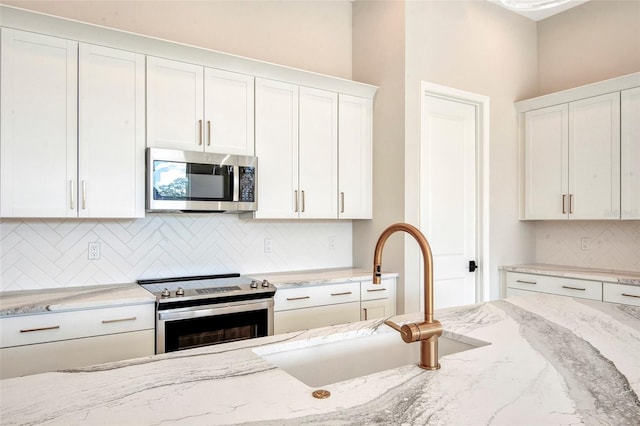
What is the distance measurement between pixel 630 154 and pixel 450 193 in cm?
139

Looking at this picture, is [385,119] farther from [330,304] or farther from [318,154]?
[330,304]

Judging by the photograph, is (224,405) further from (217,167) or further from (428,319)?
(217,167)

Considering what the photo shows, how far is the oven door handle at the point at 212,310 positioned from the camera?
241 centimetres

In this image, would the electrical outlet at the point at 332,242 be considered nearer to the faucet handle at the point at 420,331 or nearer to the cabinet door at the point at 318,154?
the cabinet door at the point at 318,154

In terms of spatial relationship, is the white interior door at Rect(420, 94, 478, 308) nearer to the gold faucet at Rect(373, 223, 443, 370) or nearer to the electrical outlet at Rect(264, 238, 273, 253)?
the electrical outlet at Rect(264, 238, 273, 253)

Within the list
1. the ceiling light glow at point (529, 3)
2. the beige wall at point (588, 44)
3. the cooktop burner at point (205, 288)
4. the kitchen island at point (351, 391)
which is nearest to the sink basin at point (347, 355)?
the kitchen island at point (351, 391)

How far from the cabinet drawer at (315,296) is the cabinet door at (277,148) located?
1.93ft

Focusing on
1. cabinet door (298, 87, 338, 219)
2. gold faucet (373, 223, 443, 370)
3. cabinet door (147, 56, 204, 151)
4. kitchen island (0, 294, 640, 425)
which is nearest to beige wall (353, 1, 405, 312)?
cabinet door (298, 87, 338, 219)

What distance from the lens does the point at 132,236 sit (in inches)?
114

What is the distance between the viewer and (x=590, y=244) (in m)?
3.91

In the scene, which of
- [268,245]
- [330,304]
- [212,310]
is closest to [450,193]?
[330,304]

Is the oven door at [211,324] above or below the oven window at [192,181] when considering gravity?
below

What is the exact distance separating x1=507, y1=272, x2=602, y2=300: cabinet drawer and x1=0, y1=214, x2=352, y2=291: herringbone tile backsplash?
158 centimetres

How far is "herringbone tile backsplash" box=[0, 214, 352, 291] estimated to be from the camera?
2.61 m
